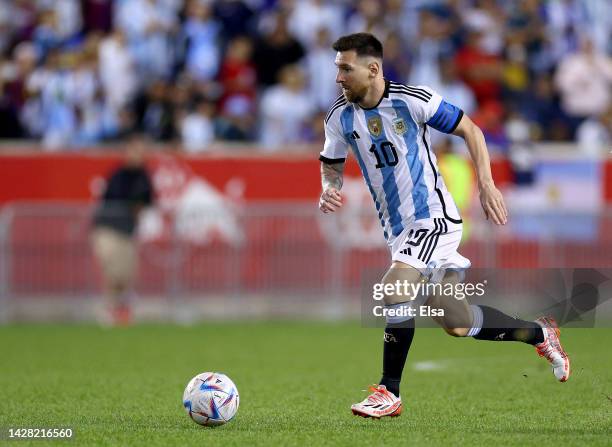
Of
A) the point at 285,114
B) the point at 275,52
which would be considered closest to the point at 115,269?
the point at 285,114

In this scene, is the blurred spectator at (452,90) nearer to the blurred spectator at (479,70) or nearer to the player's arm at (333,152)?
the blurred spectator at (479,70)


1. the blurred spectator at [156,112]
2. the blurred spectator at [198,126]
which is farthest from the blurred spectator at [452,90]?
the blurred spectator at [156,112]

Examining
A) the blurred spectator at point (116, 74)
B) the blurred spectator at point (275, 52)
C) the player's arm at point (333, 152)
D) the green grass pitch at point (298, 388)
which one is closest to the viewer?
the green grass pitch at point (298, 388)

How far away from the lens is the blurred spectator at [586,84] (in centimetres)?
2050

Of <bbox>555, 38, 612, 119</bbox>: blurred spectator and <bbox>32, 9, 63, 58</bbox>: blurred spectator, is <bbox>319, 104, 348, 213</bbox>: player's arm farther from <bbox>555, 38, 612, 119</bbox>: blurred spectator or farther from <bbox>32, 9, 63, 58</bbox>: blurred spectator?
<bbox>555, 38, 612, 119</bbox>: blurred spectator

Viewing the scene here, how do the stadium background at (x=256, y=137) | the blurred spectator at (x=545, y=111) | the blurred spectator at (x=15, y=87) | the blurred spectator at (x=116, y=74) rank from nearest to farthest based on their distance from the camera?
the stadium background at (x=256, y=137), the blurred spectator at (x=15, y=87), the blurred spectator at (x=116, y=74), the blurred spectator at (x=545, y=111)

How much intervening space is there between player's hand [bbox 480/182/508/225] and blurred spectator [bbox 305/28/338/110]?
40.4ft

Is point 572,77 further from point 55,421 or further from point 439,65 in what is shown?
point 55,421

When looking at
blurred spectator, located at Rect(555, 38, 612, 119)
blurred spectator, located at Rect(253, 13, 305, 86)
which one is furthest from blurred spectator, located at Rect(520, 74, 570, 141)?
blurred spectator, located at Rect(253, 13, 305, 86)

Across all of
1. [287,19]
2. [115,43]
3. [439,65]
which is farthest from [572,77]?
[115,43]

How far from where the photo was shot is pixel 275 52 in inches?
811

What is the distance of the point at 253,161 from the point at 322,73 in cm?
208

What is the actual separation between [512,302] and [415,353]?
2866 millimetres

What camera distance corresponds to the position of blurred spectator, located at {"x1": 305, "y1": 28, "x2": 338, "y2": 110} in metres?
20.3
